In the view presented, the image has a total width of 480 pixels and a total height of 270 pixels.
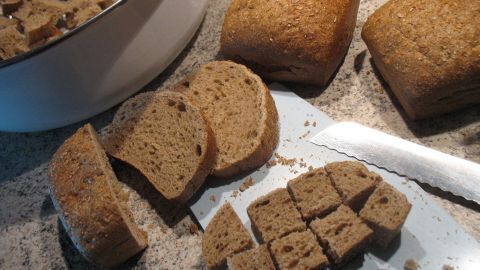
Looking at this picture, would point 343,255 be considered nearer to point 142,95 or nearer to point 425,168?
point 425,168

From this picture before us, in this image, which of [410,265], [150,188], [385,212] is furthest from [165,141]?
[410,265]

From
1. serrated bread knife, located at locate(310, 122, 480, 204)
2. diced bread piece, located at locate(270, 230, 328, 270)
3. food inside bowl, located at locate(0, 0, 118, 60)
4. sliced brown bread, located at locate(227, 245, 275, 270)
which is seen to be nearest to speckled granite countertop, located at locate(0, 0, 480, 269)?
serrated bread knife, located at locate(310, 122, 480, 204)

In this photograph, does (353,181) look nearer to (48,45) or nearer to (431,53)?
(431,53)

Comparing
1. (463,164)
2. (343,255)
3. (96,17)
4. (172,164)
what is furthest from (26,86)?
(463,164)

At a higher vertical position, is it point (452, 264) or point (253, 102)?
point (253, 102)

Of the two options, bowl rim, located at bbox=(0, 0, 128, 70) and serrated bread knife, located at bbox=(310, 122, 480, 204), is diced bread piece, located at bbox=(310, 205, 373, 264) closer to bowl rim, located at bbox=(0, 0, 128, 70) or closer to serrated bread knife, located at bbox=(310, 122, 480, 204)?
serrated bread knife, located at bbox=(310, 122, 480, 204)
